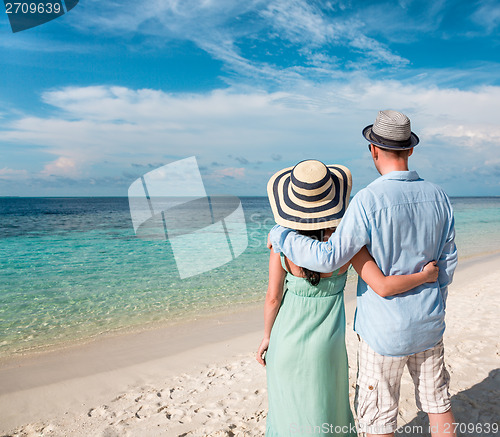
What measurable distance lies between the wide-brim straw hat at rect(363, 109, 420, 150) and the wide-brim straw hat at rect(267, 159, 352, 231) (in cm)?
28

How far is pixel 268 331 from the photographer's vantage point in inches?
82.8

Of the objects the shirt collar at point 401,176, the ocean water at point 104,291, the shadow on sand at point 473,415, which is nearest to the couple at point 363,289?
the shirt collar at point 401,176

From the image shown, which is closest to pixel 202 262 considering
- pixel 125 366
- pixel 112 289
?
pixel 112 289

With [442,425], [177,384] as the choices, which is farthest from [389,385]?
[177,384]

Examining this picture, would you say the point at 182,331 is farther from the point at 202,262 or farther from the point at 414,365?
the point at 202,262

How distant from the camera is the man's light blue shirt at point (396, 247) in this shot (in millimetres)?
1626

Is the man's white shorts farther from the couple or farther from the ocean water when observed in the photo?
the ocean water

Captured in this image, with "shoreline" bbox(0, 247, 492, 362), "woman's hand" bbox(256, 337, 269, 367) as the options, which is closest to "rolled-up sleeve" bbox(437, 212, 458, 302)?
→ "woman's hand" bbox(256, 337, 269, 367)

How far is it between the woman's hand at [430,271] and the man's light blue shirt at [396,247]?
23 mm

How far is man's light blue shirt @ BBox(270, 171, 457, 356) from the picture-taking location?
1.63m

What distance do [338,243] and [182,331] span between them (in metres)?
5.27

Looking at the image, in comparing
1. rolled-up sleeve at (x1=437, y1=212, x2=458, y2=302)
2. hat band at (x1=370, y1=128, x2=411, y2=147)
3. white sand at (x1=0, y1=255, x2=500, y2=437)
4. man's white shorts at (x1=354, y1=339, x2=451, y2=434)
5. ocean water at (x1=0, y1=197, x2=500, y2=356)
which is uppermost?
hat band at (x1=370, y1=128, x2=411, y2=147)

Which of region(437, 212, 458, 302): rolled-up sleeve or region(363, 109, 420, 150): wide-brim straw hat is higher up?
region(363, 109, 420, 150): wide-brim straw hat

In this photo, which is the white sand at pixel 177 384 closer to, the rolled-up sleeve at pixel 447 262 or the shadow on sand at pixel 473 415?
the shadow on sand at pixel 473 415
